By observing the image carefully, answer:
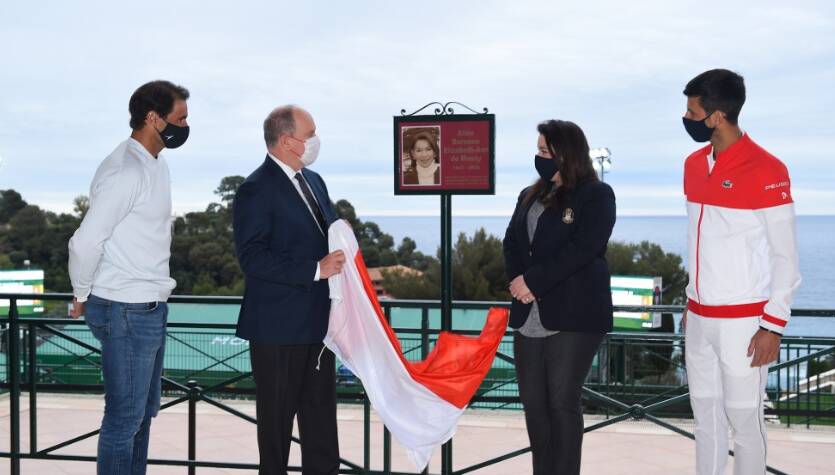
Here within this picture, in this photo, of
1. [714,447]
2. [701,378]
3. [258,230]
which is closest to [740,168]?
[701,378]

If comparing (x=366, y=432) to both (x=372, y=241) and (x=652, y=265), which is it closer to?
(x=372, y=241)

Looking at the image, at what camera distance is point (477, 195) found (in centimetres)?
411

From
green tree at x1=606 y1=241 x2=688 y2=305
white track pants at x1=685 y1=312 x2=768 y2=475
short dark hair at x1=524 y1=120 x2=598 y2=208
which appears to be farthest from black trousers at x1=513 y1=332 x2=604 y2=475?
green tree at x1=606 y1=241 x2=688 y2=305

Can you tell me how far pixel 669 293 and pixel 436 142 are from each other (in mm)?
51766

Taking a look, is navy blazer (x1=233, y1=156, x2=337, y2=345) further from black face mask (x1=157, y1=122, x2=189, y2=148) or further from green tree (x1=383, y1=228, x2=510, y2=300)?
green tree (x1=383, y1=228, x2=510, y2=300)

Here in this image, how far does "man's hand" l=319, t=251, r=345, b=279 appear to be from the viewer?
11.1ft

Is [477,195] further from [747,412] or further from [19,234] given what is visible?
[19,234]

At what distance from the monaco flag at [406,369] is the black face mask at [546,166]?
65 centimetres

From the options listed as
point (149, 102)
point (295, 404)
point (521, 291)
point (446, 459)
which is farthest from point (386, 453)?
point (149, 102)

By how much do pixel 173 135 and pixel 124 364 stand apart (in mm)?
896

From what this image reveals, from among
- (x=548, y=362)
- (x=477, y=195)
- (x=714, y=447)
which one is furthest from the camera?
(x=477, y=195)

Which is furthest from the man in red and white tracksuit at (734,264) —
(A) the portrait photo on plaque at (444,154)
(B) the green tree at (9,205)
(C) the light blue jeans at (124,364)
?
(B) the green tree at (9,205)

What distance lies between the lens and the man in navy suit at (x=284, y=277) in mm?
3352

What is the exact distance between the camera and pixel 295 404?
3484 millimetres
